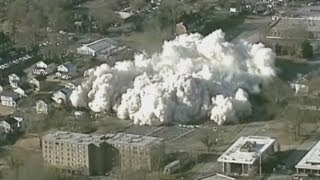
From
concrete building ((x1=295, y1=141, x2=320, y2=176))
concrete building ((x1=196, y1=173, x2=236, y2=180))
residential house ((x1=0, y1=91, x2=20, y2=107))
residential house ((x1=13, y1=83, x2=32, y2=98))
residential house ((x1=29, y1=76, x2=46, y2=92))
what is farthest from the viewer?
residential house ((x1=29, y1=76, x2=46, y2=92))

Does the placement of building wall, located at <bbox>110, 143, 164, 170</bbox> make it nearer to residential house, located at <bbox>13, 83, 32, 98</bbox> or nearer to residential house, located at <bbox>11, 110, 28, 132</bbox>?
residential house, located at <bbox>11, 110, 28, 132</bbox>

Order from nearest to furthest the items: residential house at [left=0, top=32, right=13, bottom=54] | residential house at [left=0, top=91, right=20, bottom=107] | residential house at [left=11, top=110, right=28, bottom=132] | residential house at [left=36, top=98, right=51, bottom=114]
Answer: residential house at [left=11, top=110, right=28, bottom=132], residential house at [left=36, top=98, right=51, bottom=114], residential house at [left=0, top=91, right=20, bottom=107], residential house at [left=0, top=32, right=13, bottom=54]

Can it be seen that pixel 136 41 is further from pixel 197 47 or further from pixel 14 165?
pixel 14 165

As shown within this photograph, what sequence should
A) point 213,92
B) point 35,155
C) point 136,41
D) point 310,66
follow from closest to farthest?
point 35,155, point 213,92, point 310,66, point 136,41

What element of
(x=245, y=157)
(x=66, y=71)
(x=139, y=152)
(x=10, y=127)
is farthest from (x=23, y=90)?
(x=245, y=157)

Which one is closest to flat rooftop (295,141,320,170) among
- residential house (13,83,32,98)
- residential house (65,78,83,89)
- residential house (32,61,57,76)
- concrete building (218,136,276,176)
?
concrete building (218,136,276,176)

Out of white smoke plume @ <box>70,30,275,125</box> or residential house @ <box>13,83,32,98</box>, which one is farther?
residential house @ <box>13,83,32,98</box>

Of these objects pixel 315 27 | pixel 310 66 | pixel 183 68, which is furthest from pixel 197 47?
pixel 315 27
